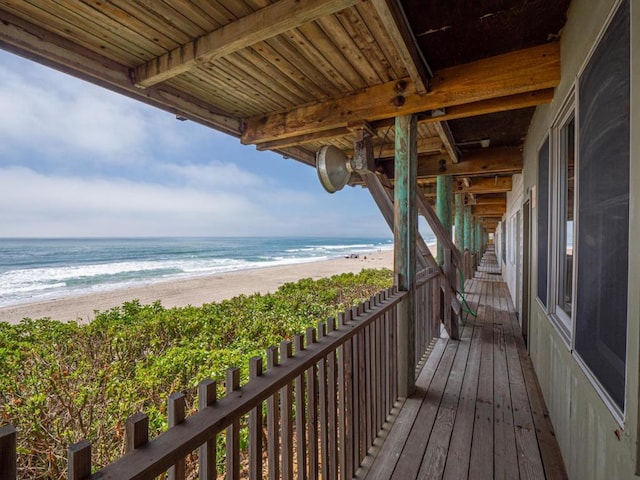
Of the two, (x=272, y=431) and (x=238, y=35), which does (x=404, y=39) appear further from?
(x=272, y=431)

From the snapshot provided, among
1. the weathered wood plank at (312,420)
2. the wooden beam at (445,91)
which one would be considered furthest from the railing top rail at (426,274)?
the weathered wood plank at (312,420)

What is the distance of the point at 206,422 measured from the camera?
0.87 metres

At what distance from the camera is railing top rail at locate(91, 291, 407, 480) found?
695mm

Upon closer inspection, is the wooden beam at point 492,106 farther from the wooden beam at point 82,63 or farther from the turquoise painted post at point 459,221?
the turquoise painted post at point 459,221

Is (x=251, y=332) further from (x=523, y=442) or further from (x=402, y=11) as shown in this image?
(x=402, y=11)

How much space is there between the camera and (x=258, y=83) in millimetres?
2477

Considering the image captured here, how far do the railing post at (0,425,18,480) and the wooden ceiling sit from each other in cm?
180

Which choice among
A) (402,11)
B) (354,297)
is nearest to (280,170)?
(354,297)

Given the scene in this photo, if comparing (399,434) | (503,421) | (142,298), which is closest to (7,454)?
(399,434)

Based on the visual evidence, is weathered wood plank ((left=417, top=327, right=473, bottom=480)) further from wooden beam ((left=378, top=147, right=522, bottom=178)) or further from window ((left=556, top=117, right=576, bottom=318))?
wooden beam ((left=378, top=147, right=522, bottom=178))

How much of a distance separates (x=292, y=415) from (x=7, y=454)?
4.01 ft

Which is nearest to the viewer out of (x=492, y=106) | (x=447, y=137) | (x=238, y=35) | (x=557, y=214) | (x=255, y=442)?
(x=255, y=442)

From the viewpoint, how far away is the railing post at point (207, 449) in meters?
0.90

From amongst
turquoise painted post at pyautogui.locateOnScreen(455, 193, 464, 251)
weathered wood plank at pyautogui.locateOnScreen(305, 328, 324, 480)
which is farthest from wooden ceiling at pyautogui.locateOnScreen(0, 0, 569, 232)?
turquoise painted post at pyautogui.locateOnScreen(455, 193, 464, 251)
